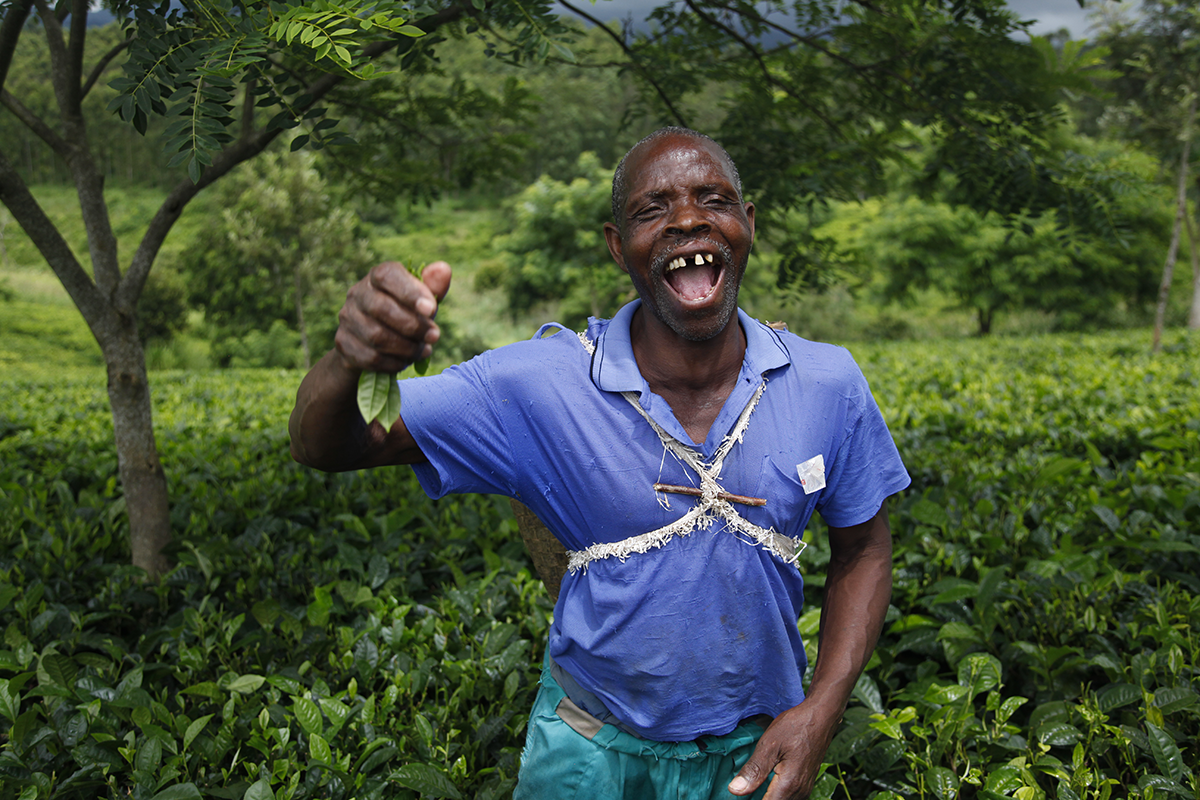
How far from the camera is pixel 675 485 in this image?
60.7 inches

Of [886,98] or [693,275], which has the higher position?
[886,98]

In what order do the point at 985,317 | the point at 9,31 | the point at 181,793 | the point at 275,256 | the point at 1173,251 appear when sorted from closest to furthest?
the point at 181,793, the point at 9,31, the point at 1173,251, the point at 275,256, the point at 985,317

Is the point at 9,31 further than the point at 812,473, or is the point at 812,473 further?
the point at 9,31

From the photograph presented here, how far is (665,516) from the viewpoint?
1.53 m

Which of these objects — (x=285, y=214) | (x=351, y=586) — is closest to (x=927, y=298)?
(x=285, y=214)

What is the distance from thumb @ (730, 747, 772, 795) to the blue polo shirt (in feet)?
0.27

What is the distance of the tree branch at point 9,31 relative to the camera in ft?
8.82

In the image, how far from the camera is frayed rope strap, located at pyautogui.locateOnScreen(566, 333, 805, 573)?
1524 mm

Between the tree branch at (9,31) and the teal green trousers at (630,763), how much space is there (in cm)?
279

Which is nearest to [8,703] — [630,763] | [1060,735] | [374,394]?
[630,763]

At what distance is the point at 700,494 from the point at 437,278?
70cm

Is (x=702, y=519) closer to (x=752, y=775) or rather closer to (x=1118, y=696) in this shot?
(x=752, y=775)

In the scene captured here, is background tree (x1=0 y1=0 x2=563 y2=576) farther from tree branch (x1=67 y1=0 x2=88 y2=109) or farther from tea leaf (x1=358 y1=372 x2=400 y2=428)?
tea leaf (x1=358 y1=372 x2=400 y2=428)

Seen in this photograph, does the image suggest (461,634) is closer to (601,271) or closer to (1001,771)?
(1001,771)
